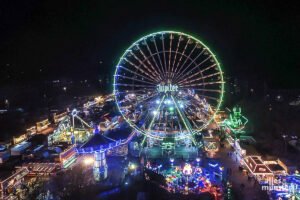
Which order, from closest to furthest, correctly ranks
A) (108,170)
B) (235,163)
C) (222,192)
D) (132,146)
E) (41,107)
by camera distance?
1. (222,192)
2. (108,170)
3. (235,163)
4. (132,146)
5. (41,107)

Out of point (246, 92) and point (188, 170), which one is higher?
point (246, 92)

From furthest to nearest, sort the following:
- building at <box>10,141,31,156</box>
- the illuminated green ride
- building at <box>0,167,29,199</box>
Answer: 1. the illuminated green ride
2. building at <box>10,141,31,156</box>
3. building at <box>0,167,29,199</box>

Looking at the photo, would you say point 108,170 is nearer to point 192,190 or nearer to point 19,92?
point 192,190

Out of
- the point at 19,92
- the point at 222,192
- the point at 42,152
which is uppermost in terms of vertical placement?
the point at 19,92

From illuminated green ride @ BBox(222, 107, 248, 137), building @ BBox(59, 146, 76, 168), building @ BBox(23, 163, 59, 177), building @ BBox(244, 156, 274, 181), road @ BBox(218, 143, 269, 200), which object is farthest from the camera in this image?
illuminated green ride @ BBox(222, 107, 248, 137)

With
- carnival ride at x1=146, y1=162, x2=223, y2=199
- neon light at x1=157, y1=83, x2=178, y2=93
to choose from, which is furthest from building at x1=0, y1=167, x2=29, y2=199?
neon light at x1=157, y1=83, x2=178, y2=93

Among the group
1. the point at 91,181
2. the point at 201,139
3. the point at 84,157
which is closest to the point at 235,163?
the point at 201,139

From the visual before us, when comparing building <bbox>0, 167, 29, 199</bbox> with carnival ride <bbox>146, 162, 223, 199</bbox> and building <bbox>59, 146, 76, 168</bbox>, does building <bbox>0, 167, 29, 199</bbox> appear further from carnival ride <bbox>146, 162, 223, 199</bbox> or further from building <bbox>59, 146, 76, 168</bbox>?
carnival ride <bbox>146, 162, 223, 199</bbox>

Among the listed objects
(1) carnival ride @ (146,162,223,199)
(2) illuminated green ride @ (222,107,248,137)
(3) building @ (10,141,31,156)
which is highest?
(2) illuminated green ride @ (222,107,248,137)

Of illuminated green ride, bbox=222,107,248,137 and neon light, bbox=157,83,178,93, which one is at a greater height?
neon light, bbox=157,83,178,93

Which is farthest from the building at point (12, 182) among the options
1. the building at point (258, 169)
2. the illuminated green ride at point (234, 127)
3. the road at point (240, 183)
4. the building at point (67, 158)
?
the illuminated green ride at point (234, 127)

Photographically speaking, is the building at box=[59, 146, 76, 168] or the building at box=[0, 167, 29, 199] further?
the building at box=[59, 146, 76, 168]
